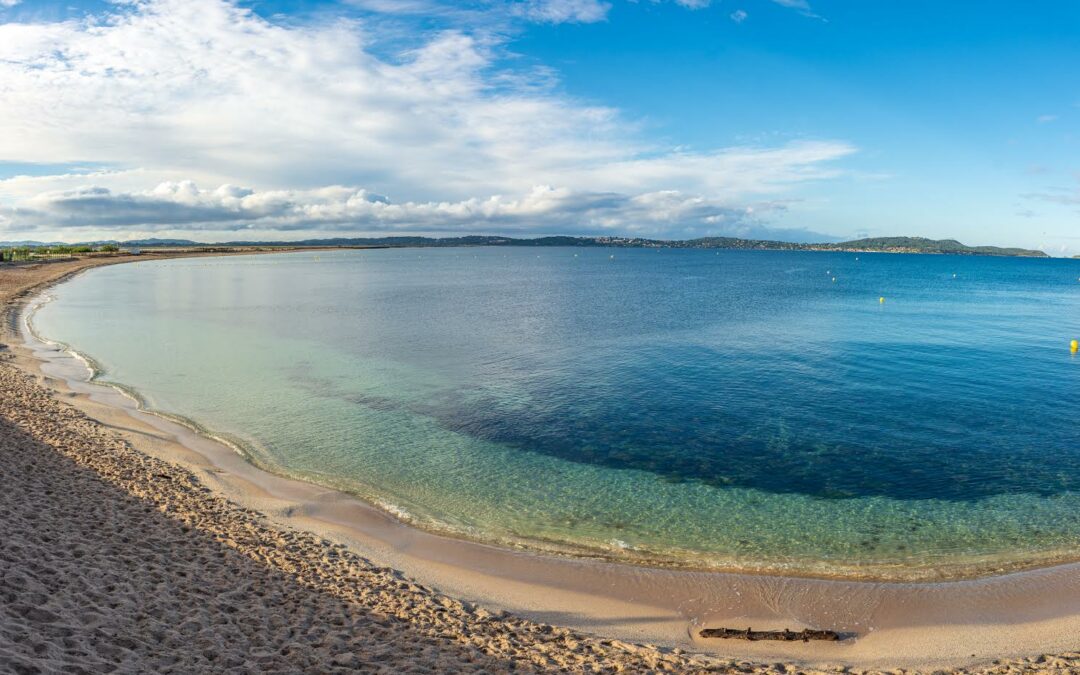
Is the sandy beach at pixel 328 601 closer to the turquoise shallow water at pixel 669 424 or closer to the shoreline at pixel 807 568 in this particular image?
the shoreline at pixel 807 568

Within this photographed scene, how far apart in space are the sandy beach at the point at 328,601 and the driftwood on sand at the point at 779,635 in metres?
0.28

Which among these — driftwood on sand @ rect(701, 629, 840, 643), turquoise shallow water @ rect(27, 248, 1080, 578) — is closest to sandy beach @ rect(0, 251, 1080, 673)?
driftwood on sand @ rect(701, 629, 840, 643)

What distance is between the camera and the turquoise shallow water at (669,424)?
16.4 m

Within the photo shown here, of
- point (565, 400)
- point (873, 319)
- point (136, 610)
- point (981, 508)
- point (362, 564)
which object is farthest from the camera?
point (873, 319)

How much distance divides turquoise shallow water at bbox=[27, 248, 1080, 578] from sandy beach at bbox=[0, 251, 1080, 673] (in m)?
1.70

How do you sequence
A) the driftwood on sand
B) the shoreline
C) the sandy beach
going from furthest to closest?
the shoreline
the driftwood on sand
the sandy beach

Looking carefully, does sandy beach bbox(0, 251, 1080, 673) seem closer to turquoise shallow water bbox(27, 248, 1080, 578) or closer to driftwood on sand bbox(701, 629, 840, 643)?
driftwood on sand bbox(701, 629, 840, 643)

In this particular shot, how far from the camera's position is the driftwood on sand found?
11516mm

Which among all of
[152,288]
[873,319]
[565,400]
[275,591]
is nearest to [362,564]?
[275,591]

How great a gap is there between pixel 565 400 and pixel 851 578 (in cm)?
1545

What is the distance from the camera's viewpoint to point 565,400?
28.0m

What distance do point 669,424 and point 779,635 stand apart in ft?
43.0

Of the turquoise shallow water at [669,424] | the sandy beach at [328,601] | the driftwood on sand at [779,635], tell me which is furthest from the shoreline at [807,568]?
the driftwood on sand at [779,635]

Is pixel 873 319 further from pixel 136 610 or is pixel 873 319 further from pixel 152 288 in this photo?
pixel 152 288
